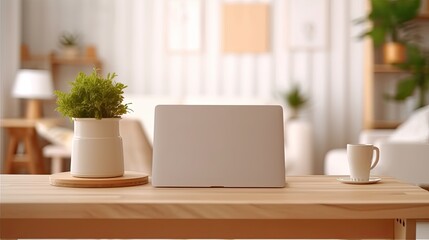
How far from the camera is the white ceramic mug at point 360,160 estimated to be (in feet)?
5.20

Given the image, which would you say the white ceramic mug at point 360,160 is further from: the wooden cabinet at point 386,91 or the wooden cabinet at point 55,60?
the wooden cabinet at point 55,60

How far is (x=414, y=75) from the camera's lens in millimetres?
5055

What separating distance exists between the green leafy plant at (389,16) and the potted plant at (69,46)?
7.57 ft

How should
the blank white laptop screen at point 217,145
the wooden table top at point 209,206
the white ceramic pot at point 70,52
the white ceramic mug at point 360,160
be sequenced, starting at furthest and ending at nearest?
the white ceramic pot at point 70,52 → the white ceramic mug at point 360,160 → the blank white laptop screen at point 217,145 → the wooden table top at point 209,206

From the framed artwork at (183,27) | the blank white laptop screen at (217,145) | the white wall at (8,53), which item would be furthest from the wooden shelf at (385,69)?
the blank white laptop screen at (217,145)

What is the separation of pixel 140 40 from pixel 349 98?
183 cm

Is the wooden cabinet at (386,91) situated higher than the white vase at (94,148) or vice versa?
the wooden cabinet at (386,91)

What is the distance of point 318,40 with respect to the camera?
5547 mm

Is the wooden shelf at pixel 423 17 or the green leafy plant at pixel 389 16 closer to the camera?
the green leafy plant at pixel 389 16

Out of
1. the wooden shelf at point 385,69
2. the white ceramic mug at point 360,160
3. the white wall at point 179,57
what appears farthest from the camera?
the white wall at point 179,57

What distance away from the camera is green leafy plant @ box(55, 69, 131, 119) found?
1.53 metres

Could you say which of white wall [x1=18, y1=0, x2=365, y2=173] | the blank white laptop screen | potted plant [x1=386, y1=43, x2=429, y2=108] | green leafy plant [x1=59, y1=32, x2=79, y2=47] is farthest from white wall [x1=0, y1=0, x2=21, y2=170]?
the blank white laptop screen

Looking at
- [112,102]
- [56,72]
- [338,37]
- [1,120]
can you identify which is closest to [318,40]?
[338,37]

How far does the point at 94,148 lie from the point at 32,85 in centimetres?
377
